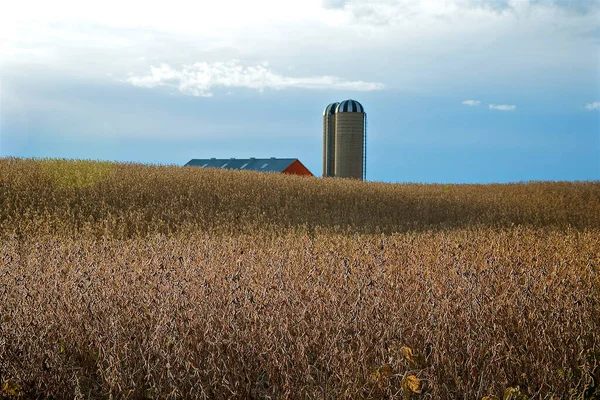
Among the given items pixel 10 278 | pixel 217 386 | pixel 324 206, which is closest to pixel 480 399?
pixel 217 386

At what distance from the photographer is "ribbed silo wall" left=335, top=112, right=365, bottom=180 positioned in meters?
25.8

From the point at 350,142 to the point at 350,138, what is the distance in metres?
0.19

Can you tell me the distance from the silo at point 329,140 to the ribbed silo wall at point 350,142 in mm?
1161

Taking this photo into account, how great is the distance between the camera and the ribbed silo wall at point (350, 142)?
25.8m

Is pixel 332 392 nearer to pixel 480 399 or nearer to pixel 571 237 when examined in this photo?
pixel 480 399

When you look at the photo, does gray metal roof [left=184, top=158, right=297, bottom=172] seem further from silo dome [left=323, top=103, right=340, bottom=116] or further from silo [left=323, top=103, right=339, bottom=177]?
silo dome [left=323, top=103, right=340, bottom=116]

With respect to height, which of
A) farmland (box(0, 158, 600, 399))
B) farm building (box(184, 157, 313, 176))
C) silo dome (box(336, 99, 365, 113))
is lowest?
farmland (box(0, 158, 600, 399))

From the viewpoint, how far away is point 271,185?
51.6ft

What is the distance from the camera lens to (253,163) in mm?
28781

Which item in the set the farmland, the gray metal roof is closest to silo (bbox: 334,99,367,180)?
the gray metal roof

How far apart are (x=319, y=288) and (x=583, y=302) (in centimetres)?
195

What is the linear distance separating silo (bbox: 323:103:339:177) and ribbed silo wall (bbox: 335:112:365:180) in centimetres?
116

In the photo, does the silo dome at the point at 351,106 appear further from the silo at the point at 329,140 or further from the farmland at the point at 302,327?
the farmland at the point at 302,327

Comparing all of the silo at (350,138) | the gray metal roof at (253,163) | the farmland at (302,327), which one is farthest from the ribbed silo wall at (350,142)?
the farmland at (302,327)
